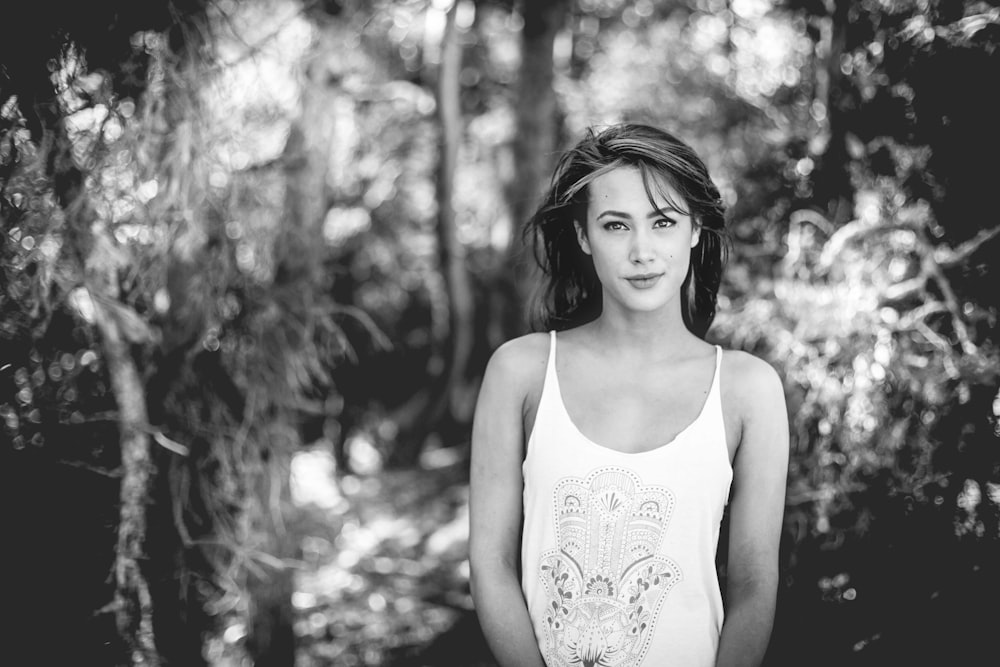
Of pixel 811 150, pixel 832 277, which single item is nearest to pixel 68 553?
pixel 832 277

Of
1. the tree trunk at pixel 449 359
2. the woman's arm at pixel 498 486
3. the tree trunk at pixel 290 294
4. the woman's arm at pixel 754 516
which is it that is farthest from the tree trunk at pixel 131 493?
the tree trunk at pixel 449 359

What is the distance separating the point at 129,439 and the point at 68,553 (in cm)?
31

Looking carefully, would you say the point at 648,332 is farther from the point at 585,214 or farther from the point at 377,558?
the point at 377,558

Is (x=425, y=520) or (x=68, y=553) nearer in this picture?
(x=68, y=553)

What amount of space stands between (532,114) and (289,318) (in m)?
2.41

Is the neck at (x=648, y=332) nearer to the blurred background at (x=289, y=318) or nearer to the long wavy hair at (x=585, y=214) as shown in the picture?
the long wavy hair at (x=585, y=214)

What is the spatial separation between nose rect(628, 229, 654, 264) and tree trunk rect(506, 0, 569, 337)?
2.76m

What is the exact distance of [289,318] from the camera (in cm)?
265

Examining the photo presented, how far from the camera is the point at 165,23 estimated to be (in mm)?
2205

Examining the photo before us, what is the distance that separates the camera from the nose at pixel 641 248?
1666 millimetres

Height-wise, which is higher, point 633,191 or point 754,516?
point 633,191

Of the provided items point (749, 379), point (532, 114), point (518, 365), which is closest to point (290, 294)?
point (518, 365)

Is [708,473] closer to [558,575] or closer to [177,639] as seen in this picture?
[558,575]

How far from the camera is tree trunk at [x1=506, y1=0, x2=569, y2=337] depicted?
4477 millimetres
